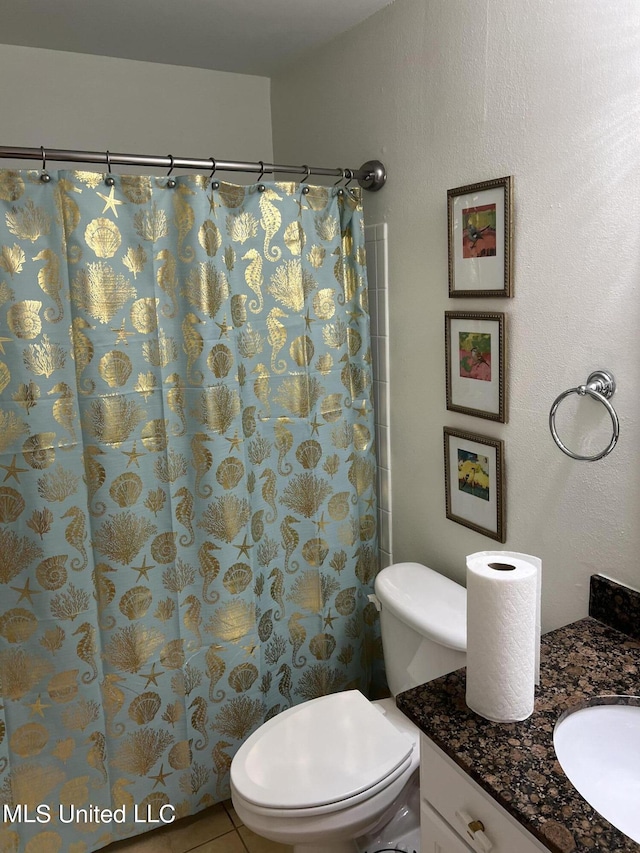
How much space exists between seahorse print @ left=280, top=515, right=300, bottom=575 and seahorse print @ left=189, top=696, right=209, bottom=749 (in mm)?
444

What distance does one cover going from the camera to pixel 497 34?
1.49m

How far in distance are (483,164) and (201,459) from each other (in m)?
1.03

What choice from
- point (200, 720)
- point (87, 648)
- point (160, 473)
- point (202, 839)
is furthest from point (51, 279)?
point (202, 839)

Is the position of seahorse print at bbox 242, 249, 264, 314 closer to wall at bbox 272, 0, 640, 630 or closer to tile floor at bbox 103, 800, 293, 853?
wall at bbox 272, 0, 640, 630

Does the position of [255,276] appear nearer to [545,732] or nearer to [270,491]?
[270,491]

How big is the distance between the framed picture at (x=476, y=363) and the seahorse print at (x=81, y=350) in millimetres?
927

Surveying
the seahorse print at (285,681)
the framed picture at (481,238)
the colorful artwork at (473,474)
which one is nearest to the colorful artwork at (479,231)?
the framed picture at (481,238)

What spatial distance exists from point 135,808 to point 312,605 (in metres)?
0.75

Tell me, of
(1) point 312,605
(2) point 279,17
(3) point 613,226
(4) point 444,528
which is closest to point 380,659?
(1) point 312,605

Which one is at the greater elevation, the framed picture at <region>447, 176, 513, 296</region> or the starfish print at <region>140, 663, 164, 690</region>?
the framed picture at <region>447, 176, 513, 296</region>

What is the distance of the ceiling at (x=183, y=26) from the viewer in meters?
1.79

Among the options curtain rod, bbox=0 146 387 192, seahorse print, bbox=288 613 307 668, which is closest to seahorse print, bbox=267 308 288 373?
curtain rod, bbox=0 146 387 192

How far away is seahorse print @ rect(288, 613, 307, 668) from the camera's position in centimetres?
206

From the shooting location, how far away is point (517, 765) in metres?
0.97
